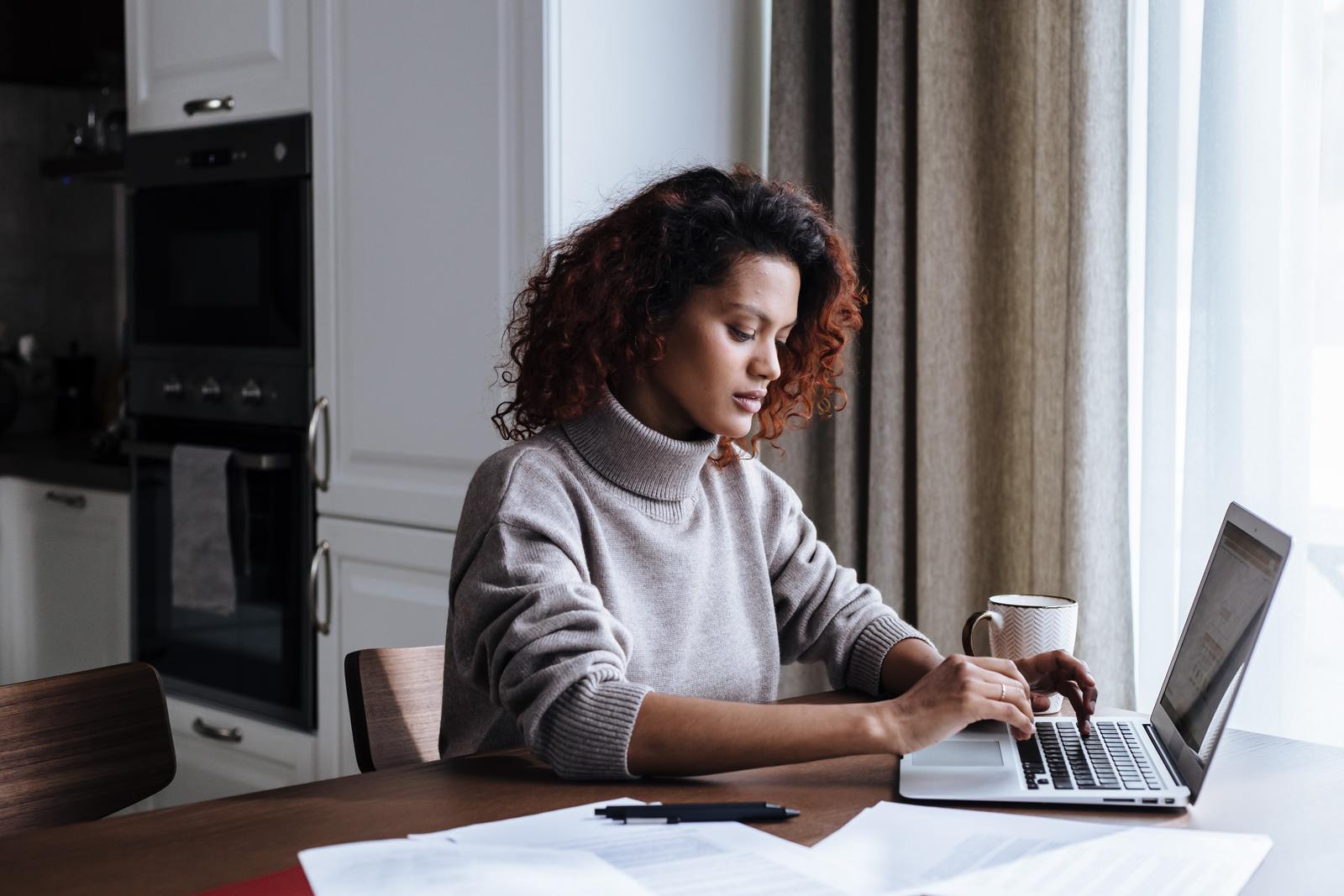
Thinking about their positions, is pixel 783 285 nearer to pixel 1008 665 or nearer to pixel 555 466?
pixel 555 466

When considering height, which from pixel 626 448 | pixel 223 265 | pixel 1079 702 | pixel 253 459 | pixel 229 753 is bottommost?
pixel 229 753

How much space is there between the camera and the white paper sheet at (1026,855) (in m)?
0.87

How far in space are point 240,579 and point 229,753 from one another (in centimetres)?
36

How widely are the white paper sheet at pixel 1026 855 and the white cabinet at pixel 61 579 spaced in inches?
90.7

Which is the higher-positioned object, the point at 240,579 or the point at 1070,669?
the point at 1070,669

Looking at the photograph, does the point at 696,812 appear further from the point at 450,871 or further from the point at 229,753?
the point at 229,753

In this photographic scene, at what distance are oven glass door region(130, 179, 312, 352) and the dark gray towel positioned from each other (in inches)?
9.2

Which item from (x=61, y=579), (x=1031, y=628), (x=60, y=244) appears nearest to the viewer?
(x=1031, y=628)

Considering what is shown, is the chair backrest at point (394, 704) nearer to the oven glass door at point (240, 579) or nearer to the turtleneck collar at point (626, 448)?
the turtleneck collar at point (626, 448)

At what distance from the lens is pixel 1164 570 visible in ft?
6.56

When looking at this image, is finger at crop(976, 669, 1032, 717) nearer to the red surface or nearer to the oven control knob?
the red surface

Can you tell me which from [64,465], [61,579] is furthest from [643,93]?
[61,579]

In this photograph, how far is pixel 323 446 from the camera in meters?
2.44

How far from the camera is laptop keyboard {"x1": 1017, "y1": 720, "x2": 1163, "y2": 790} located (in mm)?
1065
